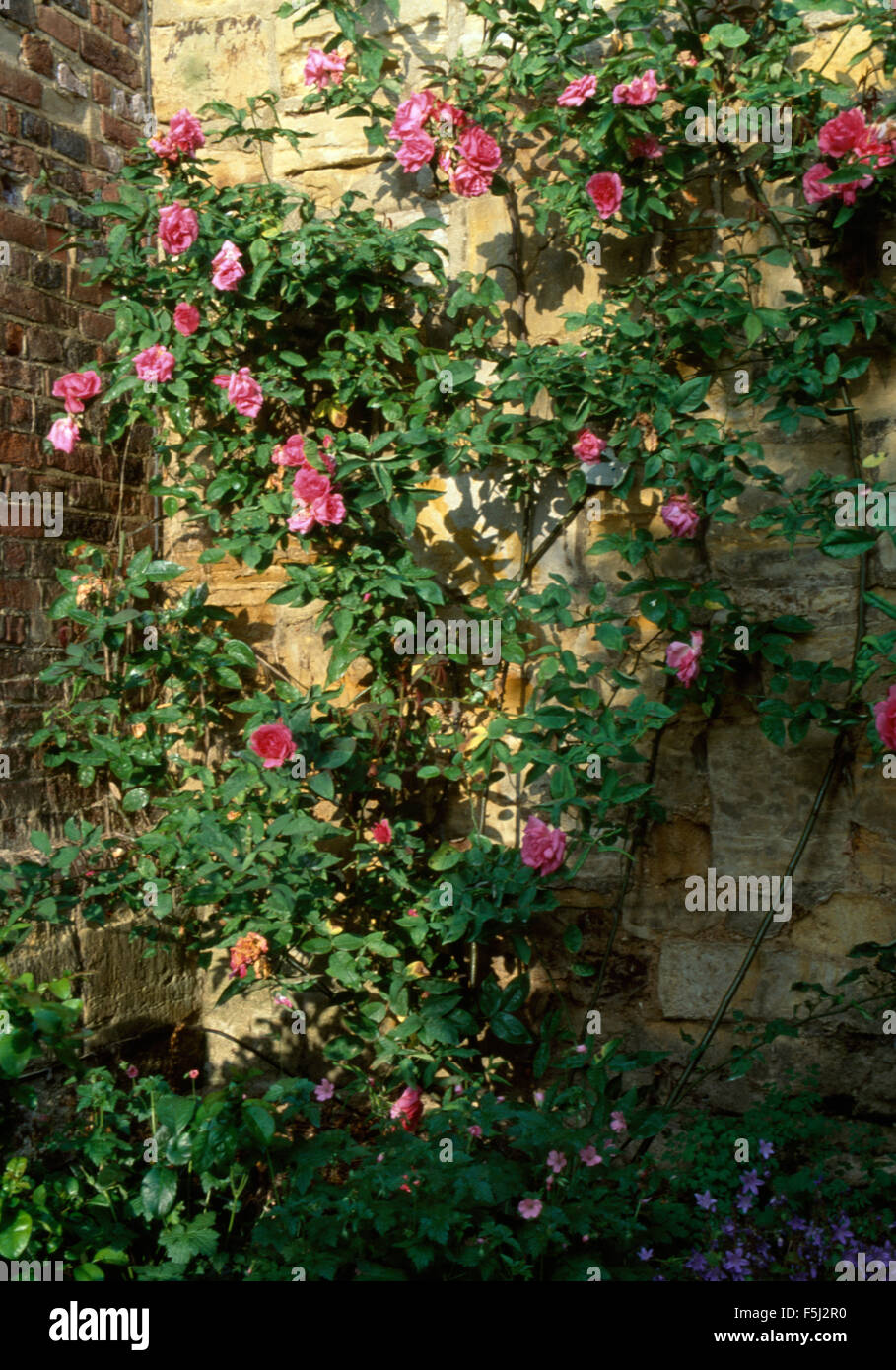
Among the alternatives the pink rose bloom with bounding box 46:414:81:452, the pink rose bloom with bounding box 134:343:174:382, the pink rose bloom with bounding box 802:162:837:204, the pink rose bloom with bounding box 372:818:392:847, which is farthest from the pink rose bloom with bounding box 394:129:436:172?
the pink rose bloom with bounding box 372:818:392:847

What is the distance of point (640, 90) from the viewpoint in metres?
2.37

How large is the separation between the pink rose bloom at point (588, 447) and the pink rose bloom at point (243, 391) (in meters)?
0.73

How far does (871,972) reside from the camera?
2426mm

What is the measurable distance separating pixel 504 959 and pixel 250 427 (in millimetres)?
1391

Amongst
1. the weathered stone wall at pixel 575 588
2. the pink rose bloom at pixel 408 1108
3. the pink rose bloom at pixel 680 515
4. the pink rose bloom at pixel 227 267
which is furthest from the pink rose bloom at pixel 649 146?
the pink rose bloom at pixel 408 1108

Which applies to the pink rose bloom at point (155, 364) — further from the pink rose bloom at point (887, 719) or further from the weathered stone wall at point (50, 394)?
the pink rose bloom at point (887, 719)

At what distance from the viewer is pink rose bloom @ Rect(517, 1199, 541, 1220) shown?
1.93m

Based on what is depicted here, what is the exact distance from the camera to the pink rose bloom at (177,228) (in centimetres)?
252

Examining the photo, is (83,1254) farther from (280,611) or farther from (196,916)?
(280,611)

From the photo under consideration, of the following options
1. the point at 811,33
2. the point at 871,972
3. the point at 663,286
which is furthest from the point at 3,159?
the point at 871,972

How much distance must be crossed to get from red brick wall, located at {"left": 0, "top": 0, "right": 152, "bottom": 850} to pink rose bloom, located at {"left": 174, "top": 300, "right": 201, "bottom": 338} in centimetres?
26

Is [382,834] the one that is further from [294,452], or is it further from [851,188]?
[851,188]

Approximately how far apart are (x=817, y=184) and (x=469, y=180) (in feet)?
2.41
